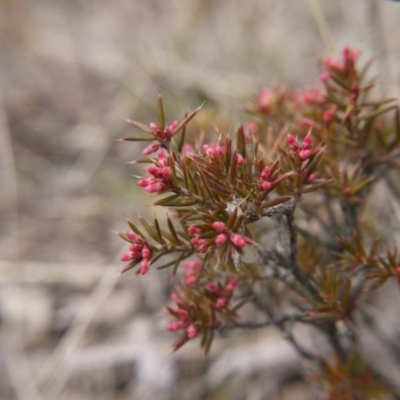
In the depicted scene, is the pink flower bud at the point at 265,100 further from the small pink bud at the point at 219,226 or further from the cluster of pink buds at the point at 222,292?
Result: the small pink bud at the point at 219,226

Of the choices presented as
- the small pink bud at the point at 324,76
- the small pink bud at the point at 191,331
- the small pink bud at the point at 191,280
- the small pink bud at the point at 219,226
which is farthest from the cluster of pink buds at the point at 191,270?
the small pink bud at the point at 324,76

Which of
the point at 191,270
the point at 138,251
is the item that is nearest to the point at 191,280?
the point at 191,270

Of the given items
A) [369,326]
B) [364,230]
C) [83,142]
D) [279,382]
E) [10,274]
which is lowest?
[279,382]

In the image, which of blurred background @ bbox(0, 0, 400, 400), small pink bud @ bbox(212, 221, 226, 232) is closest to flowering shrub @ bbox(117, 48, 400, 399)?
small pink bud @ bbox(212, 221, 226, 232)

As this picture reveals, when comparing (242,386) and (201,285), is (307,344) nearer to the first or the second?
(242,386)

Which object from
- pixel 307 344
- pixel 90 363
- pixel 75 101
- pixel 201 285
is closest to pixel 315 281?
pixel 201 285

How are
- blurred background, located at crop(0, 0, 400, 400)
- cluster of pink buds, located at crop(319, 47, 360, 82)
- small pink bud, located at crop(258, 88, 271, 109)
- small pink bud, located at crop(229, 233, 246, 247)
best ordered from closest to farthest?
small pink bud, located at crop(229, 233, 246, 247) → cluster of pink buds, located at crop(319, 47, 360, 82) → small pink bud, located at crop(258, 88, 271, 109) → blurred background, located at crop(0, 0, 400, 400)

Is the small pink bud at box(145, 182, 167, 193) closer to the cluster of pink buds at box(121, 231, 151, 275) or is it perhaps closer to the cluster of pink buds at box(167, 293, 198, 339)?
the cluster of pink buds at box(121, 231, 151, 275)

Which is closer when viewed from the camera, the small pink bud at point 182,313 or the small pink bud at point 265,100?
the small pink bud at point 182,313
